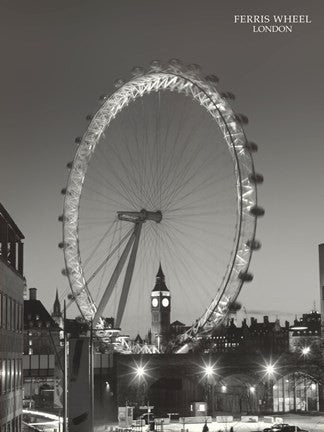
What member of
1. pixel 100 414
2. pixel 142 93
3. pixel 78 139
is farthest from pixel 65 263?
pixel 100 414

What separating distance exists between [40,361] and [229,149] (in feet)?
121

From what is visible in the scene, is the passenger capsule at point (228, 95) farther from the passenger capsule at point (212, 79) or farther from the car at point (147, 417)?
the car at point (147, 417)

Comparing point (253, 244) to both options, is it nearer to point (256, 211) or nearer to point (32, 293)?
point (256, 211)

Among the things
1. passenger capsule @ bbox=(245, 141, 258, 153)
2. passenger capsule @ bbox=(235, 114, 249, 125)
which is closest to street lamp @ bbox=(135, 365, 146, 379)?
passenger capsule @ bbox=(245, 141, 258, 153)

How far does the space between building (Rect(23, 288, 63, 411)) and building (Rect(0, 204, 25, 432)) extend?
1.69 m

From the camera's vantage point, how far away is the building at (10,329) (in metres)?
34.2

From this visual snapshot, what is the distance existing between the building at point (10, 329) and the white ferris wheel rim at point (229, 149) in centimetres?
1216

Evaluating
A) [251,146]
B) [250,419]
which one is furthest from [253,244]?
[250,419]

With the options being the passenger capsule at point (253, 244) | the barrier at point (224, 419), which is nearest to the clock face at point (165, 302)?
the barrier at point (224, 419)

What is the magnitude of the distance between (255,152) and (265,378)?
28679mm

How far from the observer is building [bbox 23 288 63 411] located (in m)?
41.1

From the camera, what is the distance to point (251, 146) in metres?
48.8

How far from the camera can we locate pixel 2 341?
34.4 metres

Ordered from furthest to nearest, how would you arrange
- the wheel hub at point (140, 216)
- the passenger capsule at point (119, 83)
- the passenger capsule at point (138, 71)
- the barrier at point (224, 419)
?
the barrier at point (224, 419) < the passenger capsule at point (119, 83) < the passenger capsule at point (138, 71) < the wheel hub at point (140, 216)
